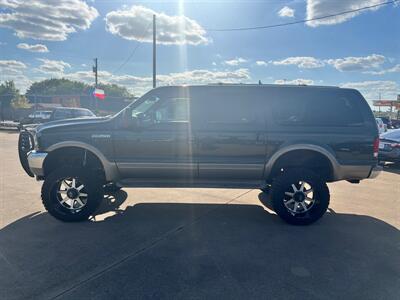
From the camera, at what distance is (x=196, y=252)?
3.36 metres

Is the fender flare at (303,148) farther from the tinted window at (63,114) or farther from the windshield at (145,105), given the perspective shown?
the tinted window at (63,114)

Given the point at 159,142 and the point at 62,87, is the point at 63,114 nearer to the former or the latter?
the point at 159,142

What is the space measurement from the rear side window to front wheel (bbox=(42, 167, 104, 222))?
2909 mm

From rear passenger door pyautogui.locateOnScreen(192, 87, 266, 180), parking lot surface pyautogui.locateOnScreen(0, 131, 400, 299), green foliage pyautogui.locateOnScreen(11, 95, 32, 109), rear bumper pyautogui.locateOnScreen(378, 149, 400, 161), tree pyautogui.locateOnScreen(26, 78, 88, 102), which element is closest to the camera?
parking lot surface pyautogui.locateOnScreen(0, 131, 400, 299)

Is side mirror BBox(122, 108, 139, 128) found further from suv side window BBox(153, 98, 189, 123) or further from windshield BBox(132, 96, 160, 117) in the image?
suv side window BBox(153, 98, 189, 123)

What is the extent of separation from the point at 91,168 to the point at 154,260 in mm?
1936

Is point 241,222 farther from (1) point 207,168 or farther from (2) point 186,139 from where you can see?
(2) point 186,139

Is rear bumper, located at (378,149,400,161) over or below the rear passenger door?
below

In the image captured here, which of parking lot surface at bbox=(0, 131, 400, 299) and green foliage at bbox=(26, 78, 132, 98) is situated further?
green foliage at bbox=(26, 78, 132, 98)

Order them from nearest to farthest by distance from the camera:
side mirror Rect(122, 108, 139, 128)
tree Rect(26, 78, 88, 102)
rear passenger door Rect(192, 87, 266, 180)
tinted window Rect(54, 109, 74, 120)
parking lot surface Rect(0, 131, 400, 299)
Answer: parking lot surface Rect(0, 131, 400, 299), side mirror Rect(122, 108, 139, 128), rear passenger door Rect(192, 87, 266, 180), tinted window Rect(54, 109, 74, 120), tree Rect(26, 78, 88, 102)

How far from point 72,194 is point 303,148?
342cm

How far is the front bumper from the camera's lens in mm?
4254

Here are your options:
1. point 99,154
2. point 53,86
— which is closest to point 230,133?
point 99,154

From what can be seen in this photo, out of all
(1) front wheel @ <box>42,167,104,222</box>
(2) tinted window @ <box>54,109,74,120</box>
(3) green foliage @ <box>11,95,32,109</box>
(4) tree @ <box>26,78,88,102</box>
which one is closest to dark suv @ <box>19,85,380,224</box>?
(1) front wheel @ <box>42,167,104,222</box>
